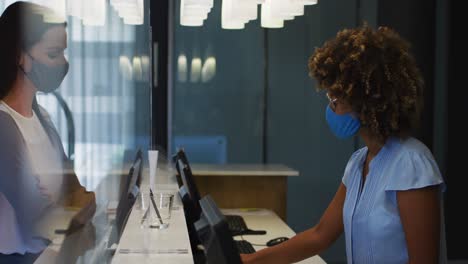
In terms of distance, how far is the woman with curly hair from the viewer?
1717mm

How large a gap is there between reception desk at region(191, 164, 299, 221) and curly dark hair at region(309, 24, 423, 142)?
234cm

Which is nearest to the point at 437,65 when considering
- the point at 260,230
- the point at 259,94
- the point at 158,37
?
the point at 259,94

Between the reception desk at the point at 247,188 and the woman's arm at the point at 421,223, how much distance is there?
95.8 inches

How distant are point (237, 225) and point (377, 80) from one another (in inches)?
73.2

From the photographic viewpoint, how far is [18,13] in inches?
28.5

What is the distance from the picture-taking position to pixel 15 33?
749 millimetres

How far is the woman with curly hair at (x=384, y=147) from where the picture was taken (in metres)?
1.72

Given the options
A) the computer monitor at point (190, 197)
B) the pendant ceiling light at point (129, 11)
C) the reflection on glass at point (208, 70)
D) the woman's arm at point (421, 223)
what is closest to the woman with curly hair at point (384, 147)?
the woman's arm at point (421, 223)

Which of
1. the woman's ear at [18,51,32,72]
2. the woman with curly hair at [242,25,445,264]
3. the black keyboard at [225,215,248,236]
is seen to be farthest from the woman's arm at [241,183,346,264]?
the woman's ear at [18,51,32,72]

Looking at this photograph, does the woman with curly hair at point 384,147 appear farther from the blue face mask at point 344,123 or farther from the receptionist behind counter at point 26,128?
the receptionist behind counter at point 26,128

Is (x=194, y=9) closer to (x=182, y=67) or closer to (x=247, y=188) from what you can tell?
(x=247, y=188)

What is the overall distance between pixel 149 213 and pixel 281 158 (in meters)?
3.42

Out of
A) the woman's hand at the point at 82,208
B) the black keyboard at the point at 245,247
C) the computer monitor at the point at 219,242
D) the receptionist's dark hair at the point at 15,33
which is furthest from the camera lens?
the black keyboard at the point at 245,247

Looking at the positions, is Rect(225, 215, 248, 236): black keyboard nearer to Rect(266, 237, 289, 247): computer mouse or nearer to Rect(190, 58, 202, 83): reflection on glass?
Rect(266, 237, 289, 247): computer mouse
